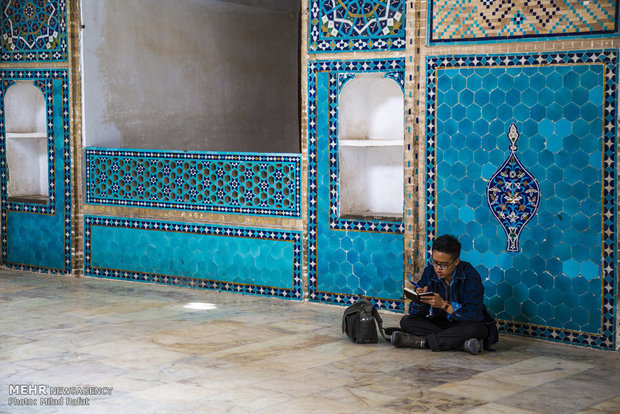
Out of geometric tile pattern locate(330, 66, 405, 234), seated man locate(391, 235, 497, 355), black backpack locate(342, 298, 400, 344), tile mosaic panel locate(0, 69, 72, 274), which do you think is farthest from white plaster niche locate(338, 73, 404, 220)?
tile mosaic panel locate(0, 69, 72, 274)

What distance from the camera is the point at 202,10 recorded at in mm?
9977

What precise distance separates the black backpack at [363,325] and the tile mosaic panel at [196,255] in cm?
138

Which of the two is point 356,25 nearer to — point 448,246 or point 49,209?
point 448,246

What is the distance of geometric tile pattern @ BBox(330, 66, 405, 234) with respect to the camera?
22.4ft

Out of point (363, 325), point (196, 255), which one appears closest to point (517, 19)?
point (363, 325)

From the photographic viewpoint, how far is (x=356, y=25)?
269 inches

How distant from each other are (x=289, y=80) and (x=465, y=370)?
648cm

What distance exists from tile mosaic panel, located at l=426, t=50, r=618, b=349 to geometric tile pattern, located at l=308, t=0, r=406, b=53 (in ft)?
1.40

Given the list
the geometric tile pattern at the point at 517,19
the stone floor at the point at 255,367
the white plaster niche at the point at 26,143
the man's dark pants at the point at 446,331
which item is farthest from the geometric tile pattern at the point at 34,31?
the man's dark pants at the point at 446,331

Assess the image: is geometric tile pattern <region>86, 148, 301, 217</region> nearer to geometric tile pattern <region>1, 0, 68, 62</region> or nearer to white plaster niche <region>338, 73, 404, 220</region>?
white plaster niche <region>338, 73, 404, 220</region>

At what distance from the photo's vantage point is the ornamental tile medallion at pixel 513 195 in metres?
6.04

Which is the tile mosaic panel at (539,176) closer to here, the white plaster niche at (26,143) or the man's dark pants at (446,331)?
the man's dark pants at (446,331)

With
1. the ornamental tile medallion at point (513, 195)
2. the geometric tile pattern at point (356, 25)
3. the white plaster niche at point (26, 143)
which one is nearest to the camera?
the ornamental tile medallion at point (513, 195)

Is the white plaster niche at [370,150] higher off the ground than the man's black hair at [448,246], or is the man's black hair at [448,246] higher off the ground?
the white plaster niche at [370,150]
